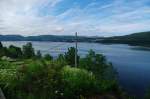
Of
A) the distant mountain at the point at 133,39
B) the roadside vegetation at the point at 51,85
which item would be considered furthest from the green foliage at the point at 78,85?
the distant mountain at the point at 133,39

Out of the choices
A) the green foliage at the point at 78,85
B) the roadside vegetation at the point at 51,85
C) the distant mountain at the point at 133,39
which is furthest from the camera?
the distant mountain at the point at 133,39

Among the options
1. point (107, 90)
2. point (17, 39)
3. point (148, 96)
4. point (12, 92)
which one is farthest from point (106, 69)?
point (17, 39)

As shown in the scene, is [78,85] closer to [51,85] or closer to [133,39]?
[51,85]

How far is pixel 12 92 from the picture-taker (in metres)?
8.33

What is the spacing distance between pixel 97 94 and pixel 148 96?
24.6 meters

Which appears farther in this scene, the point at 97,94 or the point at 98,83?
the point at 98,83

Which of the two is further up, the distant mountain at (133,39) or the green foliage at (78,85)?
the green foliage at (78,85)

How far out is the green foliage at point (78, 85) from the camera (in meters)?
8.93

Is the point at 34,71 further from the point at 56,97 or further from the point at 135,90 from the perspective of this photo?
the point at 135,90

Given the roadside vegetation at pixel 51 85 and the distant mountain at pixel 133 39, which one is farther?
the distant mountain at pixel 133 39

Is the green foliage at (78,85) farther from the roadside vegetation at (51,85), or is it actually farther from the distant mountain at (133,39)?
the distant mountain at (133,39)

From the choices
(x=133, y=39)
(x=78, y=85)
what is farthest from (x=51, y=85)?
(x=133, y=39)

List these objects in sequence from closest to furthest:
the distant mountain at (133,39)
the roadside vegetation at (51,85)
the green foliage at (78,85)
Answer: the roadside vegetation at (51,85), the green foliage at (78,85), the distant mountain at (133,39)

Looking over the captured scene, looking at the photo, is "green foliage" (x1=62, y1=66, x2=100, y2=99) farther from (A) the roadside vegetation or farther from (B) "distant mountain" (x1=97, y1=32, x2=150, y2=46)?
(B) "distant mountain" (x1=97, y1=32, x2=150, y2=46)
